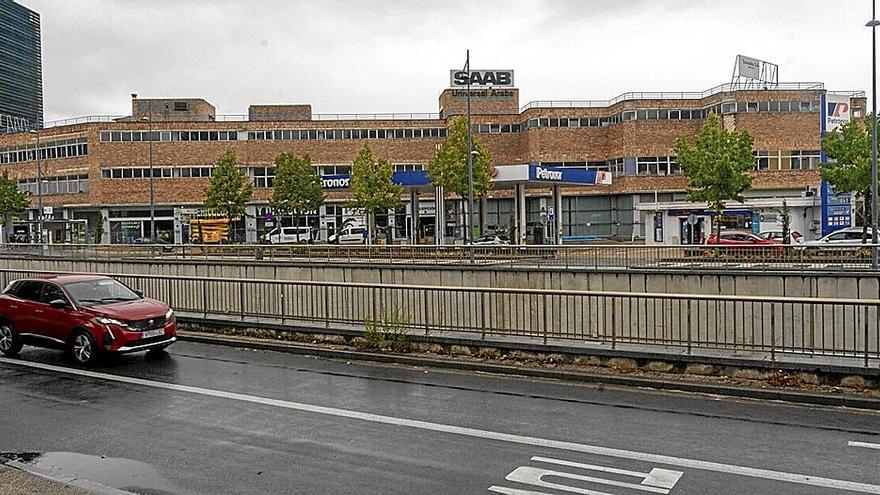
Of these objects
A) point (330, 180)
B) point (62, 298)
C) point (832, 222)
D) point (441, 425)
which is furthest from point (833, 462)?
point (330, 180)

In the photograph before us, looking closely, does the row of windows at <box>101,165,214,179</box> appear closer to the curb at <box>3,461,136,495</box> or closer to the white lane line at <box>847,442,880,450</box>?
the curb at <box>3,461,136,495</box>

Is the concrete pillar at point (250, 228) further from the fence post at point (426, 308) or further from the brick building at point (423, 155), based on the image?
the fence post at point (426, 308)

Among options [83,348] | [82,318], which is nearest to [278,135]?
[82,318]

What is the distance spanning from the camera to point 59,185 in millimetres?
75562

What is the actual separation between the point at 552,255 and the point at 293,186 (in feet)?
126

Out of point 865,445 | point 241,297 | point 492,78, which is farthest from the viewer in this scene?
point 492,78

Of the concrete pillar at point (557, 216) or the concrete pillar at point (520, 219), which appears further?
the concrete pillar at point (557, 216)

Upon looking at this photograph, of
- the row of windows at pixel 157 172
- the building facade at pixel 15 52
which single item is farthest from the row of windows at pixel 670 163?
the building facade at pixel 15 52

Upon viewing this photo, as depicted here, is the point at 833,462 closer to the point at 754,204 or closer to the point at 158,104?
the point at 754,204

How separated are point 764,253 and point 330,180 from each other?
120 ft

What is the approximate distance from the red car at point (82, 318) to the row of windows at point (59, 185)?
62.5 meters

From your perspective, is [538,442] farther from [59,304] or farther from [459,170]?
[459,170]

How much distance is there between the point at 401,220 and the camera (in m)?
75.7

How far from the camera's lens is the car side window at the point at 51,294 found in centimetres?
1474
